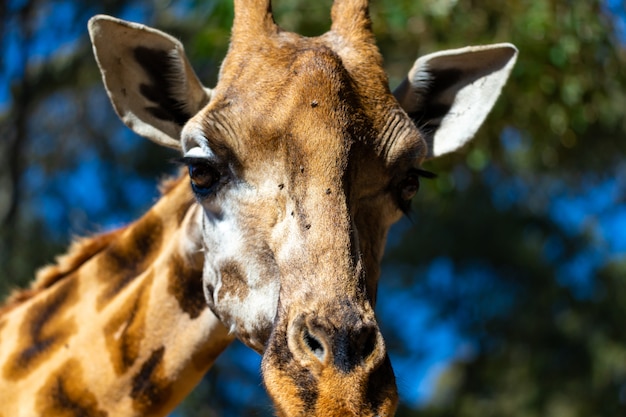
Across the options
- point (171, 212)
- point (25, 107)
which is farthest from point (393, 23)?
point (25, 107)

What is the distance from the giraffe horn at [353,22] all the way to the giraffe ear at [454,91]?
1.25 feet

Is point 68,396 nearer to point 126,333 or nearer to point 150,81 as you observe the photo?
point 126,333

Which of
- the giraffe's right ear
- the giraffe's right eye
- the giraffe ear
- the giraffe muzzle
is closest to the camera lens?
the giraffe muzzle

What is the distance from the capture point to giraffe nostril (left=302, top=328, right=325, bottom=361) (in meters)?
3.75

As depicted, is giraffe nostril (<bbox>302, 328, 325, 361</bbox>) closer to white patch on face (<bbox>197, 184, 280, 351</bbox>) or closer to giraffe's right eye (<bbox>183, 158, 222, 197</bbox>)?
white patch on face (<bbox>197, 184, 280, 351</bbox>)

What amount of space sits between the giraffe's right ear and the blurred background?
332cm

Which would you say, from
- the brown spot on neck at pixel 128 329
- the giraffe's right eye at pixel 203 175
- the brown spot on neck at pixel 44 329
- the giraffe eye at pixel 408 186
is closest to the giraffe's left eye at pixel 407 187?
the giraffe eye at pixel 408 186

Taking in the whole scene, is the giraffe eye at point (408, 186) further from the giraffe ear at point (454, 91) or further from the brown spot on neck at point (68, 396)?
the brown spot on neck at point (68, 396)

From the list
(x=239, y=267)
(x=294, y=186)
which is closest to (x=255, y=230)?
(x=239, y=267)

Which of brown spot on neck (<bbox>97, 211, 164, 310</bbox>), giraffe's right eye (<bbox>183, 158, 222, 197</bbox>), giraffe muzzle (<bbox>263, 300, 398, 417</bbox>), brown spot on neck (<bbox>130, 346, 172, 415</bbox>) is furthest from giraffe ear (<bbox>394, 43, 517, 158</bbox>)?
brown spot on neck (<bbox>130, 346, 172, 415</bbox>)

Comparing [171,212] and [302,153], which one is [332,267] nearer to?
[302,153]

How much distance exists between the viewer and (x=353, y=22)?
5086mm

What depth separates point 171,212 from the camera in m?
5.48

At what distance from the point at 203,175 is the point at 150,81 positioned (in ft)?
2.75
